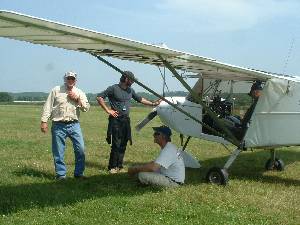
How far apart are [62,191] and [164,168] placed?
65.7 inches

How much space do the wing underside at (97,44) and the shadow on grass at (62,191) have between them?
2.18 m

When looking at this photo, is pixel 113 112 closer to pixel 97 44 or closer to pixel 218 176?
pixel 218 176

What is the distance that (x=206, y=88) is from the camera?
1023cm

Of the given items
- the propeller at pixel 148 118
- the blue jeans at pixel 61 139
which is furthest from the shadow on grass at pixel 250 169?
the blue jeans at pixel 61 139

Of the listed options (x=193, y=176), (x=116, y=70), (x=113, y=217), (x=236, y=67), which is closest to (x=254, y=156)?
(x=193, y=176)

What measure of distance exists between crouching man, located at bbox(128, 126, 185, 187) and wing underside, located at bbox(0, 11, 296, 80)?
4.38ft

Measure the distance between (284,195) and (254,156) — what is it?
545 centimetres

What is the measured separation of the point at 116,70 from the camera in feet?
26.6

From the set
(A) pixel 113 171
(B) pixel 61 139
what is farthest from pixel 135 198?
(A) pixel 113 171

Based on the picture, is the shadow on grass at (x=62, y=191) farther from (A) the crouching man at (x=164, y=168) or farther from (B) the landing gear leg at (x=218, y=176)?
(B) the landing gear leg at (x=218, y=176)

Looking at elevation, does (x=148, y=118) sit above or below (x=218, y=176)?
above

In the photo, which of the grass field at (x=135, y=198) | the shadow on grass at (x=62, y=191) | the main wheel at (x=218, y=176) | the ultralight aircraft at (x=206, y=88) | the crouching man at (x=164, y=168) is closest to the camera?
the ultralight aircraft at (x=206, y=88)

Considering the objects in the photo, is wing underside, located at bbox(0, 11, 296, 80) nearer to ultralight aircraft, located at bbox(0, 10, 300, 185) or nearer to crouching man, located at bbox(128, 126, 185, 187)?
ultralight aircraft, located at bbox(0, 10, 300, 185)

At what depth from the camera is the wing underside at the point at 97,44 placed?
5223mm
